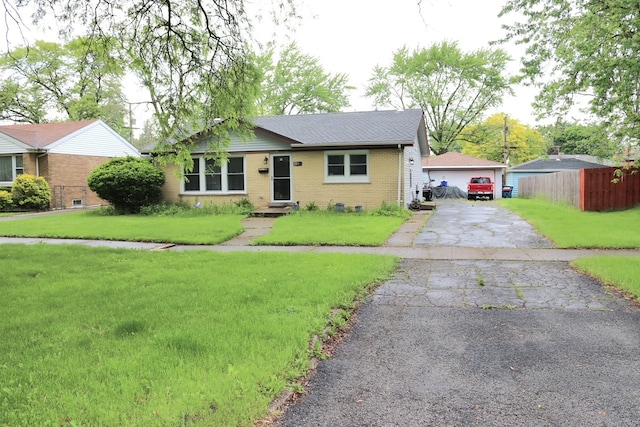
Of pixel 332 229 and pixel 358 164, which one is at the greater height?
pixel 358 164

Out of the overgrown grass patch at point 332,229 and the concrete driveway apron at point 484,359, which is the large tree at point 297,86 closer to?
the overgrown grass patch at point 332,229

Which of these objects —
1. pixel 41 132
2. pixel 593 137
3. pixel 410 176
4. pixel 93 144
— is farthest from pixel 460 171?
pixel 41 132

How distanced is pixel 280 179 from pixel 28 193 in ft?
41.1

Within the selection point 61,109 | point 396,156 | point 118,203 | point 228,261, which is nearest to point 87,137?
point 118,203

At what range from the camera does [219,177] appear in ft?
62.2

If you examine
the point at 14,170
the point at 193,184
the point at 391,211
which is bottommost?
the point at 391,211

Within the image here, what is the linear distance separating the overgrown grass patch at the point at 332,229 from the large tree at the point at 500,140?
1515 inches

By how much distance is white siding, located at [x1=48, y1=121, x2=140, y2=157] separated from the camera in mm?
24750

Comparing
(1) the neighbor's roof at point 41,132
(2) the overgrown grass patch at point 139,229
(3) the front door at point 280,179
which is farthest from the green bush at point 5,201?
(3) the front door at point 280,179

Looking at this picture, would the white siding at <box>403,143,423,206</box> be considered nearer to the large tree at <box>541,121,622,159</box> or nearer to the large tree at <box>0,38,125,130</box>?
the large tree at <box>541,121,622,159</box>

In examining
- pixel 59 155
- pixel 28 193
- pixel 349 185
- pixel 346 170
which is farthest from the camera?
pixel 59 155

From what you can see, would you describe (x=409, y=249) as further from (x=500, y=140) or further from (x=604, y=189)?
(x=500, y=140)

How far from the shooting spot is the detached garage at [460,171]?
34219mm

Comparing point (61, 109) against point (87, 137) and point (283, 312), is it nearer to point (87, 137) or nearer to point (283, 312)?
point (87, 137)
